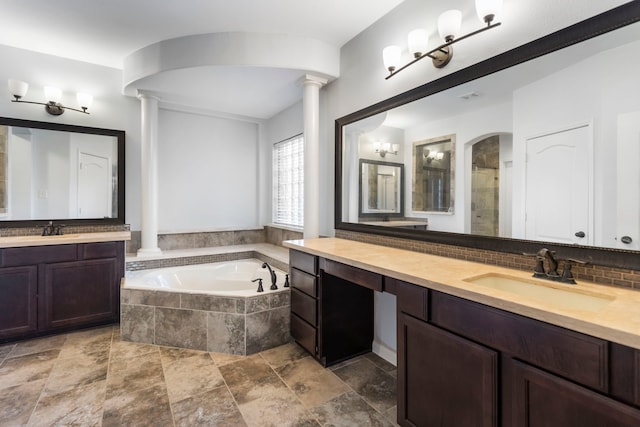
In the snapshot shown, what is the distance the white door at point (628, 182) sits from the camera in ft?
3.92

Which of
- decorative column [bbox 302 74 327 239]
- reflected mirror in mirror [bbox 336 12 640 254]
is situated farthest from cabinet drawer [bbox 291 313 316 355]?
reflected mirror in mirror [bbox 336 12 640 254]

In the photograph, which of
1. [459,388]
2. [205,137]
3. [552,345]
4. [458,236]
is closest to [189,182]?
[205,137]

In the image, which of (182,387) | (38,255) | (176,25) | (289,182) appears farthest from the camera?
(289,182)

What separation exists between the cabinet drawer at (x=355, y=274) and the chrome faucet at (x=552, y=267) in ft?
2.44

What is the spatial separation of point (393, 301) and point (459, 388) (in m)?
1.05

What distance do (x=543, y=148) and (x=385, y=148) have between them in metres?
1.14

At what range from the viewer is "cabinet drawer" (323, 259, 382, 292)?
1.71 metres

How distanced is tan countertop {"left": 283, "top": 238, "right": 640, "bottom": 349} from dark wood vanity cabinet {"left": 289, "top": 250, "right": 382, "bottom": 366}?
0.22 m

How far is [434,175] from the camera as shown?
6.72 feet

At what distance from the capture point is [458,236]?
1.90m

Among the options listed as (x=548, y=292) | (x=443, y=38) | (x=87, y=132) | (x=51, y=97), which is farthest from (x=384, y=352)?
(x=51, y=97)

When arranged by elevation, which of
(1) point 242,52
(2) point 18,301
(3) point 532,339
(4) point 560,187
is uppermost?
(1) point 242,52

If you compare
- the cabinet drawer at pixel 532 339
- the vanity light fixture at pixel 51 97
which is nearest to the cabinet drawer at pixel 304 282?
the cabinet drawer at pixel 532 339

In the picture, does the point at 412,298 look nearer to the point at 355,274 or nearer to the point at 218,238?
the point at 355,274
